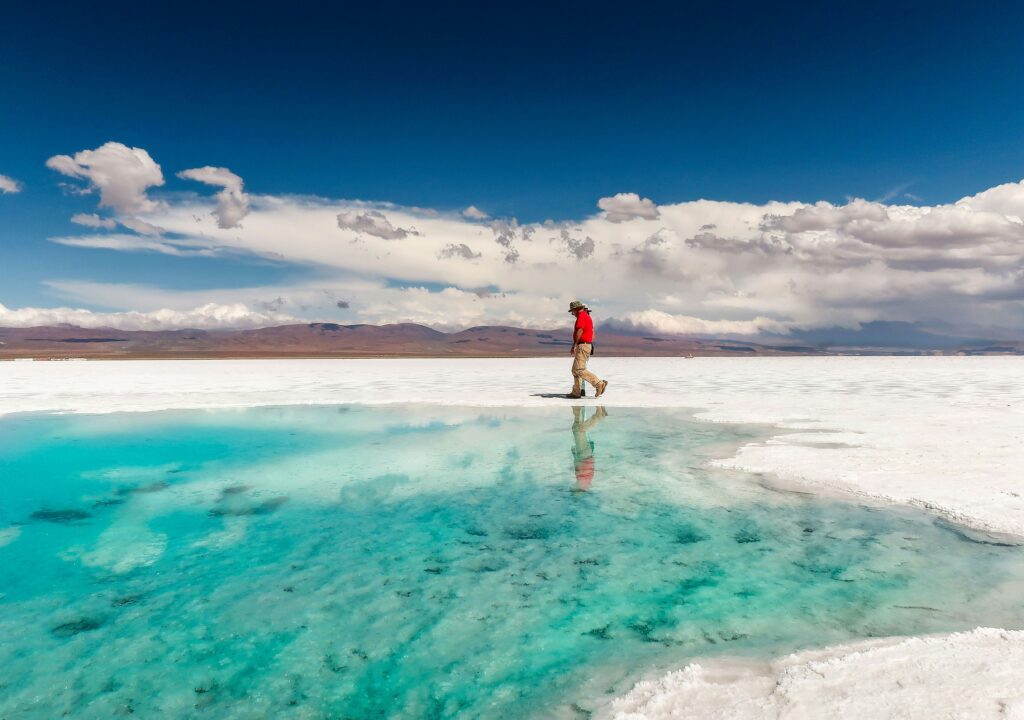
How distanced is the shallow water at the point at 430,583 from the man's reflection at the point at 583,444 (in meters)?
0.09

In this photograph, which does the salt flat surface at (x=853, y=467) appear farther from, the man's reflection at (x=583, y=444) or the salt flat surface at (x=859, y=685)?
the man's reflection at (x=583, y=444)

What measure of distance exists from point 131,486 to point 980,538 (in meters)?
9.35

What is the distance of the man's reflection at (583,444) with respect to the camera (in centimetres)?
794

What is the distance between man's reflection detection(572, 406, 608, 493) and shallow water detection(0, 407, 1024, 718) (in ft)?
0.31

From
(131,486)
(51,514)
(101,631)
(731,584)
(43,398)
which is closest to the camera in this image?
(101,631)

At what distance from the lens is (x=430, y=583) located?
4672 millimetres

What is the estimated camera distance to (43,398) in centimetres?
1936

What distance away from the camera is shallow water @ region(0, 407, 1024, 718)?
3.36 m

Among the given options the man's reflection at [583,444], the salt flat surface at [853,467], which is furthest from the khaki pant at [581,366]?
the man's reflection at [583,444]

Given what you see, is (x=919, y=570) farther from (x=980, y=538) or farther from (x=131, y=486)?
(x=131, y=486)

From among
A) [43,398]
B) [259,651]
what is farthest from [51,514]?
[43,398]

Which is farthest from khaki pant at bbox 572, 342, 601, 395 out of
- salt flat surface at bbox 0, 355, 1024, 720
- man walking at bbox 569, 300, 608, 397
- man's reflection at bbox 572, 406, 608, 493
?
man's reflection at bbox 572, 406, 608, 493

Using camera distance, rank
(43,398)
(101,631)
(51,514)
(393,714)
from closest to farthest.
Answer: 1. (393,714)
2. (101,631)
3. (51,514)
4. (43,398)

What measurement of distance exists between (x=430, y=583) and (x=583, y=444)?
6.08 m
